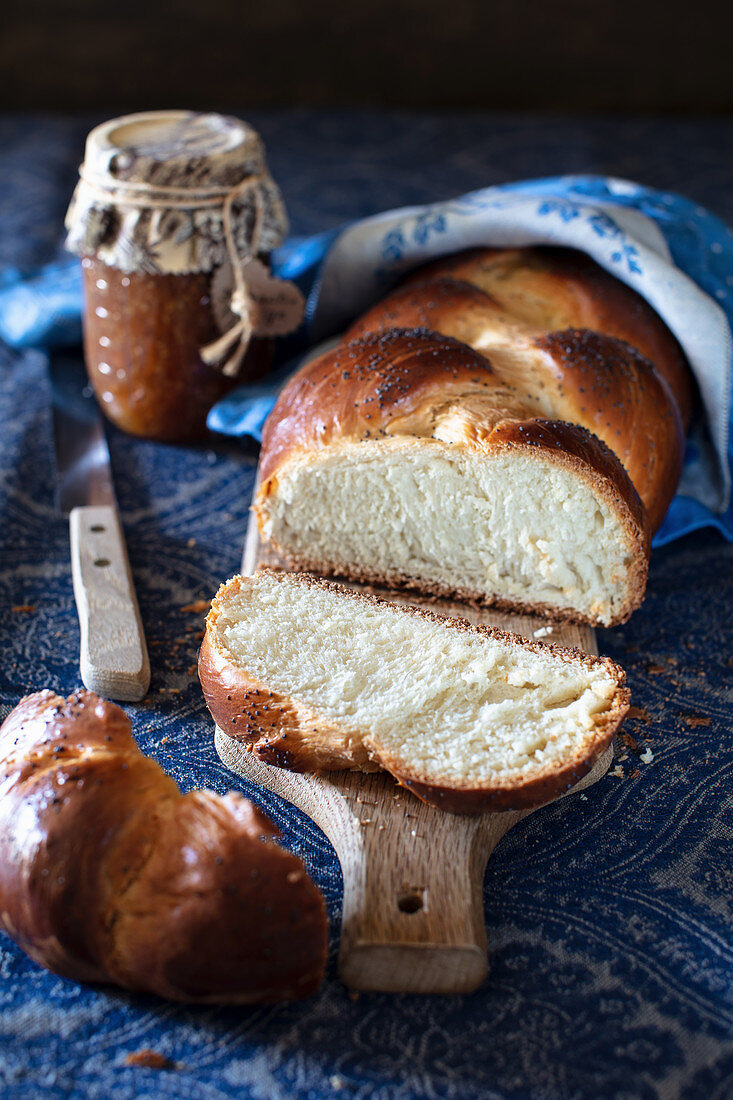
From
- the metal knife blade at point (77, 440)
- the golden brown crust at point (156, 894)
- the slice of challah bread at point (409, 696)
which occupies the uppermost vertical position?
the golden brown crust at point (156, 894)

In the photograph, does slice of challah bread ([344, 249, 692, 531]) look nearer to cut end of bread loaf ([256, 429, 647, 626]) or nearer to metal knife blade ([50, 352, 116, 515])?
cut end of bread loaf ([256, 429, 647, 626])

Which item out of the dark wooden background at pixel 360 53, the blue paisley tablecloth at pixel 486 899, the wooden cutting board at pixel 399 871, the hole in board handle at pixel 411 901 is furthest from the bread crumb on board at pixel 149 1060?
the dark wooden background at pixel 360 53

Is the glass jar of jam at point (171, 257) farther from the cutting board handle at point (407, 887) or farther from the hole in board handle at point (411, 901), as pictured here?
the hole in board handle at point (411, 901)

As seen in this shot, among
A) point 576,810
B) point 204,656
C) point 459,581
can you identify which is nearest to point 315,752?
point 204,656

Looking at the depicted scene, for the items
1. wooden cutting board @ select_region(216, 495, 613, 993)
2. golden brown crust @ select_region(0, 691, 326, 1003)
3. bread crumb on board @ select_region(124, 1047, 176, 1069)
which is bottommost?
bread crumb on board @ select_region(124, 1047, 176, 1069)

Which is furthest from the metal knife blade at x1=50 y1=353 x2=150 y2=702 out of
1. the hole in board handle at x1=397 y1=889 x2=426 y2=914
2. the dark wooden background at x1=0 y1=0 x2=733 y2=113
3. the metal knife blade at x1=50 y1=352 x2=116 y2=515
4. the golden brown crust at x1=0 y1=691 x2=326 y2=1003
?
the dark wooden background at x1=0 y1=0 x2=733 y2=113

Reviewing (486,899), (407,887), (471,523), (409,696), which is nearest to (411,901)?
(407,887)

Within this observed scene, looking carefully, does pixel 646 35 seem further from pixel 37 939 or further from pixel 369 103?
pixel 37 939

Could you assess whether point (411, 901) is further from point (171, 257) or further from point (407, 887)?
point (171, 257)
